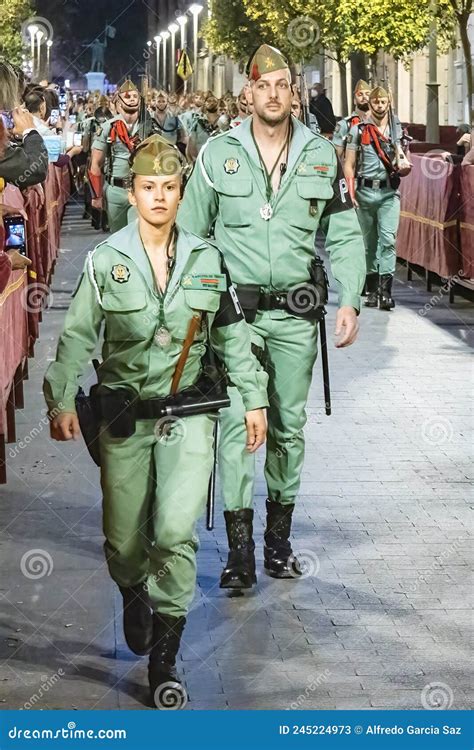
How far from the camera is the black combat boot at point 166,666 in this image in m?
5.93

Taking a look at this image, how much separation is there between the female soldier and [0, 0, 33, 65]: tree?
66.6 meters

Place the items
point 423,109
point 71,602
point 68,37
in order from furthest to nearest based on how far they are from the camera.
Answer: point 68,37 < point 423,109 < point 71,602

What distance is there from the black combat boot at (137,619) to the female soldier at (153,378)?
0.20m

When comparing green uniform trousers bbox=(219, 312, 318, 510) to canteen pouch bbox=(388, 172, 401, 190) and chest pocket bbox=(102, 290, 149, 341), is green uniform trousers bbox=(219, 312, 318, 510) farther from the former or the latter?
canteen pouch bbox=(388, 172, 401, 190)

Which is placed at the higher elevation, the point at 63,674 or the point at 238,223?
the point at 238,223

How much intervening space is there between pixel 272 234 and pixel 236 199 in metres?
0.21

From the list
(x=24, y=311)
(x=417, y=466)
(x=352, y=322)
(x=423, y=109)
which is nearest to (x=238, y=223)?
(x=352, y=322)

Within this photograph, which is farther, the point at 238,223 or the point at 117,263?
the point at 238,223

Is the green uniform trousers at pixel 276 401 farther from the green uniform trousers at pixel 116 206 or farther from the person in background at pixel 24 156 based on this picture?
the green uniform trousers at pixel 116 206

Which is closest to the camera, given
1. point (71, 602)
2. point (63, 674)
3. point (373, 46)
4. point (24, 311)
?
point (63, 674)

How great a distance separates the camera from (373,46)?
3853 centimetres

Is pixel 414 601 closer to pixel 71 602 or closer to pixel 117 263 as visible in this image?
pixel 71 602

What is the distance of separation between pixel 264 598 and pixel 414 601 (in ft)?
2.02

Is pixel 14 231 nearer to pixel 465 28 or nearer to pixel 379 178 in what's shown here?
pixel 379 178
